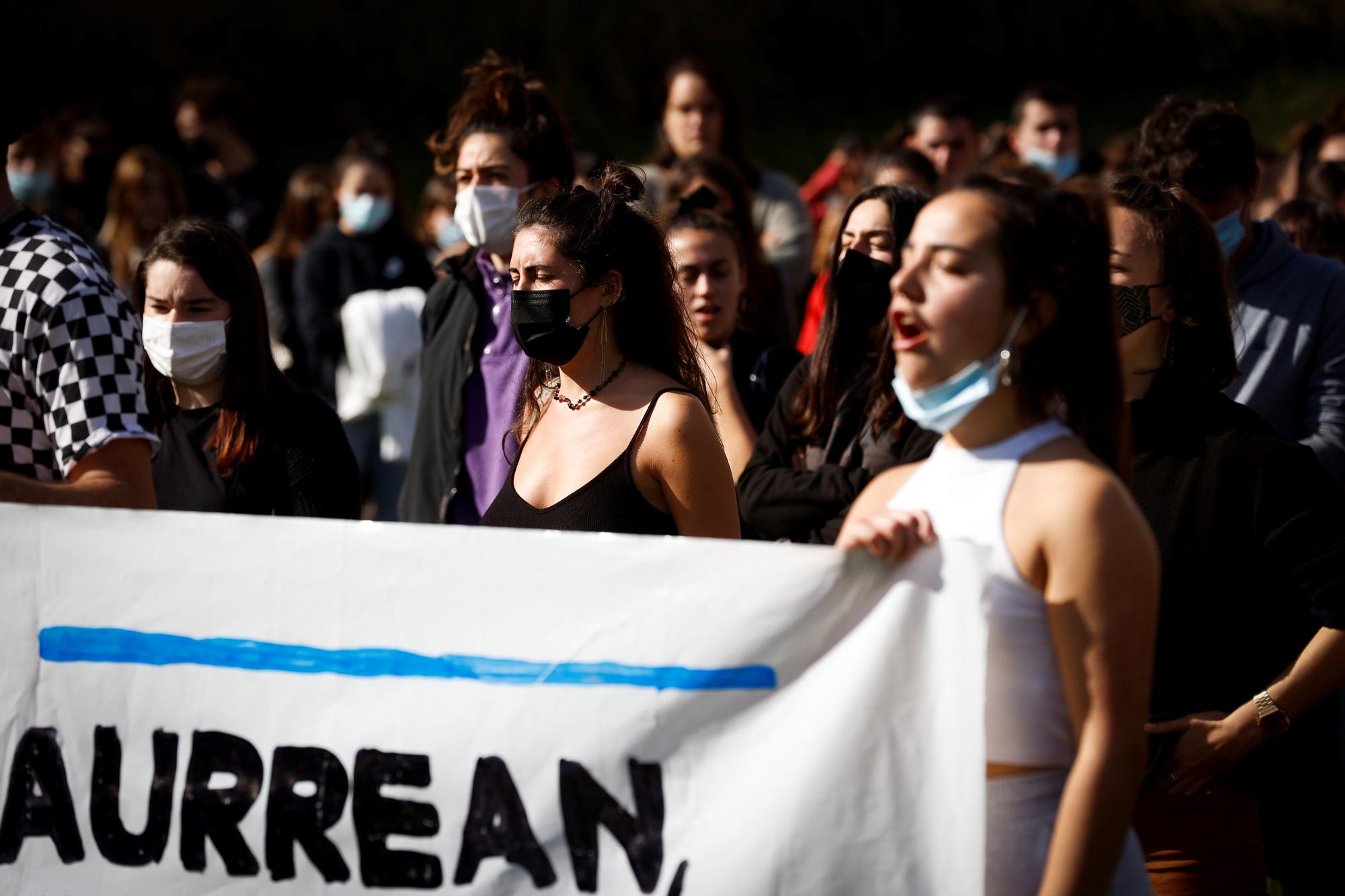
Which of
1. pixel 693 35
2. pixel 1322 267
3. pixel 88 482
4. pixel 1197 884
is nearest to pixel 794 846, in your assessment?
pixel 1197 884

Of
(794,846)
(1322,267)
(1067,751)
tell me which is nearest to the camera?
(1067,751)

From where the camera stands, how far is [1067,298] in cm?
224

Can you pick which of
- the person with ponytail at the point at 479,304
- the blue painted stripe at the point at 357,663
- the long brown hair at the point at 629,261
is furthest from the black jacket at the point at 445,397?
the blue painted stripe at the point at 357,663

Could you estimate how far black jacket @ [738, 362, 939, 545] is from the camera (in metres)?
3.33

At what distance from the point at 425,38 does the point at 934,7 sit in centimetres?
740

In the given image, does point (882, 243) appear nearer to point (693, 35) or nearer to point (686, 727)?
point (686, 727)

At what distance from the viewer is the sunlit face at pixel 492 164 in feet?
14.4

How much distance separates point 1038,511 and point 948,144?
5.70 meters

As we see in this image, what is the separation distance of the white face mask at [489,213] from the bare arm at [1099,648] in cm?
260

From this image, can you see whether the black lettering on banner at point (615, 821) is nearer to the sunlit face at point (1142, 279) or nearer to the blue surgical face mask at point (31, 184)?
the sunlit face at point (1142, 279)

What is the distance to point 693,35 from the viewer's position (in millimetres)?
19922

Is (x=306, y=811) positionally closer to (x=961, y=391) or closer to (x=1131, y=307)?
(x=961, y=391)

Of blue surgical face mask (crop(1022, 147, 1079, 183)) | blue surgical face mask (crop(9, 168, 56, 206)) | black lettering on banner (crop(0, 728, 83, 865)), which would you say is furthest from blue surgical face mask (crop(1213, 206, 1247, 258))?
blue surgical face mask (crop(9, 168, 56, 206))

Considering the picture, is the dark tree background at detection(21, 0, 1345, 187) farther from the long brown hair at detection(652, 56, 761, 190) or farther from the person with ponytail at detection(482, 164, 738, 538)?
the person with ponytail at detection(482, 164, 738, 538)
